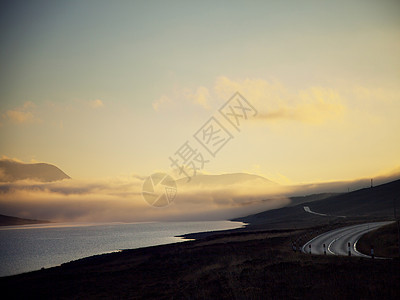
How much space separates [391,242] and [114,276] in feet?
113

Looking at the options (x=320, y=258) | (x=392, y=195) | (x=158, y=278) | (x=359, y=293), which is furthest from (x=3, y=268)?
(x=392, y=195)

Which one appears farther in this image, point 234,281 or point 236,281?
point 234,281

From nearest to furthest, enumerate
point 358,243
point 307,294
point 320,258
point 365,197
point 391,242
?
point 307,294 → point 320,258 → point 391,242 → point 358,243 → point 365,197

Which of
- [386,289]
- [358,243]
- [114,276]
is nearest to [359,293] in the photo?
[386,289]

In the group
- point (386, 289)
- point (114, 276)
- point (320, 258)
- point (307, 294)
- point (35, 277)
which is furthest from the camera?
point (35, 277)

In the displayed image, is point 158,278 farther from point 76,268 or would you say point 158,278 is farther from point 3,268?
point 3,268

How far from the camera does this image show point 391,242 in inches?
1393

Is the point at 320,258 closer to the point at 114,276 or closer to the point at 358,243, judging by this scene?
the point at 358,243

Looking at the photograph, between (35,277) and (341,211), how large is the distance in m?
165

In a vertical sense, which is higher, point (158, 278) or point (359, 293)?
point (359, 293)

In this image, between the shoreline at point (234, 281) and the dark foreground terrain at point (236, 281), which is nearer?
the dark foreground terrain at point (236, 281)

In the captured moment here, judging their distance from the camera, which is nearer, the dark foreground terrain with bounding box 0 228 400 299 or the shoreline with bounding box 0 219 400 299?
the dark foreground terrain with bounding box 0 228 400 299

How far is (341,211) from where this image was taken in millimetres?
183750

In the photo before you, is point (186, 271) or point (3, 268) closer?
point (186, 271)
